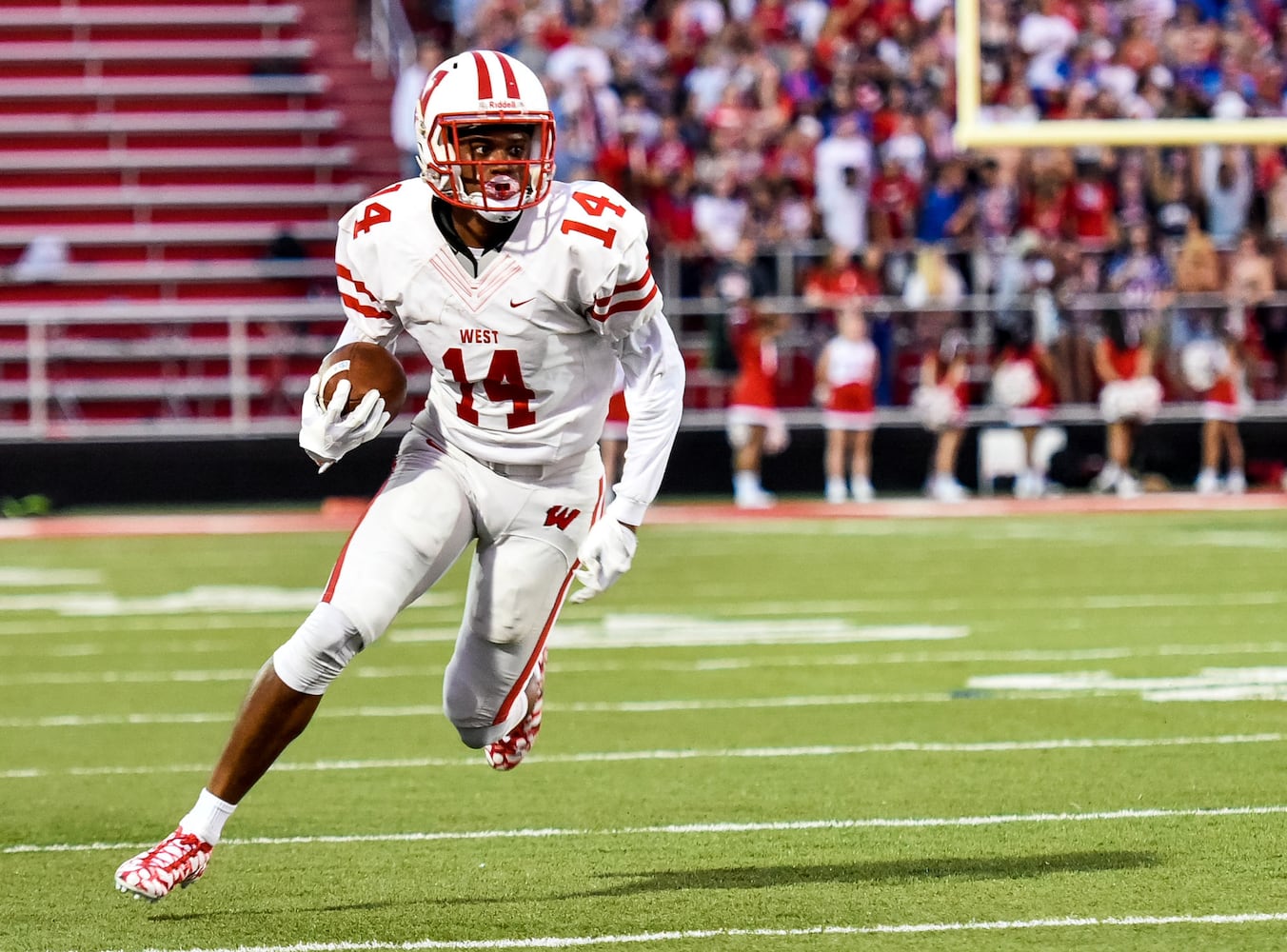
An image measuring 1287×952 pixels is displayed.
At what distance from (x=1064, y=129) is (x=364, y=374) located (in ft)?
27.9

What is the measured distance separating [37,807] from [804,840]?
2015 mm

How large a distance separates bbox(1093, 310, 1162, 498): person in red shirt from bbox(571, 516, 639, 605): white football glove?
39.9 feet

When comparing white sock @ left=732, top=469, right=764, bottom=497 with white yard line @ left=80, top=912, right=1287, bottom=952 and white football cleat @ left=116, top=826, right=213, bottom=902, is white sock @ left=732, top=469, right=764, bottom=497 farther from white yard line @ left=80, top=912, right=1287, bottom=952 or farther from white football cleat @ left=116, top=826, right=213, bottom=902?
white yard line @ left=80, top=912, right=1287, bottom=952

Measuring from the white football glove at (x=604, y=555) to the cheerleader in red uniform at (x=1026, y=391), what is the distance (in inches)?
474

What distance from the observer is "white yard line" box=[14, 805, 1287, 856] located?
4.94 m

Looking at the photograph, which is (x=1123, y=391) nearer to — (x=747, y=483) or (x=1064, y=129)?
(x=747, y=483)

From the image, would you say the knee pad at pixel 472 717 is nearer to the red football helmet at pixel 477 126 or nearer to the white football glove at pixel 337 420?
the white football glove at pixel 337 420

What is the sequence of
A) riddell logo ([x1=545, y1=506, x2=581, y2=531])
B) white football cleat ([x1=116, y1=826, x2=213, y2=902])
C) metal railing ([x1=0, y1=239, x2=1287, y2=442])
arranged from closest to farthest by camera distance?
white football cleat ([x1=116, y1=826, x2=213, y2=902]) < riddell logo ([x1=545, y1=506, x2=581, y2=531]) < metal railing ([x1=0, y1=239, x2=1287, y2=442])

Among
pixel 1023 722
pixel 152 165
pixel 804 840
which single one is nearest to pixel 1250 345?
pixel 152 165

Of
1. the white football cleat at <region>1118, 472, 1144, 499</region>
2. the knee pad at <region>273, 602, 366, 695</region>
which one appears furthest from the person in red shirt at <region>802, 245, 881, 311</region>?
the knee pad at <region>273, 602, 366, 695</region>

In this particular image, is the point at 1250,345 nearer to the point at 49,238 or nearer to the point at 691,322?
the point at 691,322

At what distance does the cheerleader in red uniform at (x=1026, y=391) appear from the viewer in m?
16.1

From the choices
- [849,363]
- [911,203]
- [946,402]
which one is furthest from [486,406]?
[911,203]

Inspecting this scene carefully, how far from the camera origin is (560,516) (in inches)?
182
